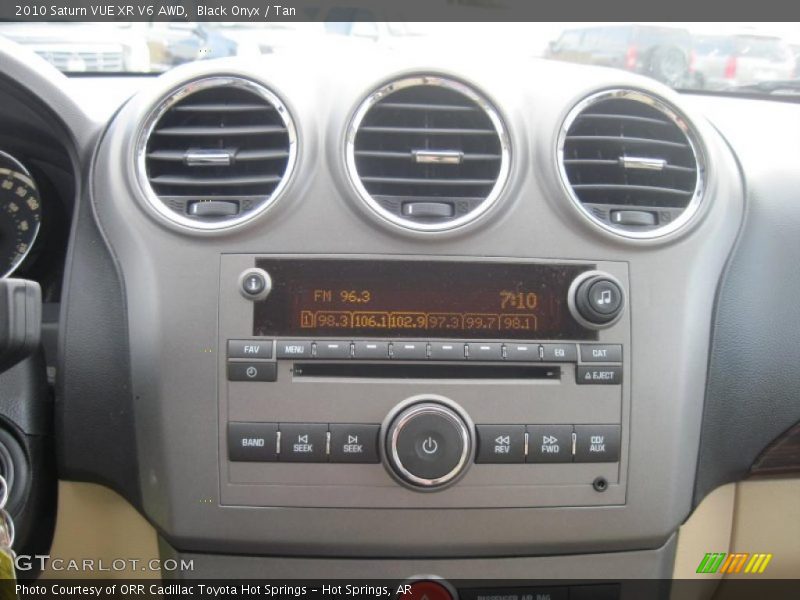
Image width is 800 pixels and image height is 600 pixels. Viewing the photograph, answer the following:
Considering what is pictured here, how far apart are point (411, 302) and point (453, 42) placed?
0.75 m

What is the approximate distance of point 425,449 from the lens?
5.76 ft

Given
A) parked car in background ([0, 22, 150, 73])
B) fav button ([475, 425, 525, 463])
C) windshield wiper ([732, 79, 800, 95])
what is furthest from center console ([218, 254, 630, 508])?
windshield wiper ([732, 79, 800, 95])

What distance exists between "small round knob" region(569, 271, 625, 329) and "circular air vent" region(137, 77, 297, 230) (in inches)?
28.8

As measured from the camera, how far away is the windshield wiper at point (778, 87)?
8.29 feet

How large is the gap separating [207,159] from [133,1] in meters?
0.58

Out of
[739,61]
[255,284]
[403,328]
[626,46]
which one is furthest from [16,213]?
[739,61]

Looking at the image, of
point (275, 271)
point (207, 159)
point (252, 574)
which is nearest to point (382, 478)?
point (252, 574)

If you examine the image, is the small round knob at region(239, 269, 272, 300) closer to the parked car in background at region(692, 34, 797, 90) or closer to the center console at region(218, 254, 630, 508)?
the center console at region(218, 254, 630, 508)

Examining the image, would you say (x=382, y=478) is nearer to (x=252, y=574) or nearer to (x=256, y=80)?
(x=252, y=574)

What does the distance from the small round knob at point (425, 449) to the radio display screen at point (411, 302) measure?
0.65 ft

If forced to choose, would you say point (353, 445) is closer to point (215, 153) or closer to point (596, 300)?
point (596, 300)

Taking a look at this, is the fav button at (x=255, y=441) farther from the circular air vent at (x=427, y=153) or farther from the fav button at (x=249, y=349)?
the circular air vent at (x=427, y=153)

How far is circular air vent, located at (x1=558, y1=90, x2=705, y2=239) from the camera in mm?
1898

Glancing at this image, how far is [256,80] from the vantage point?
6.13ft
